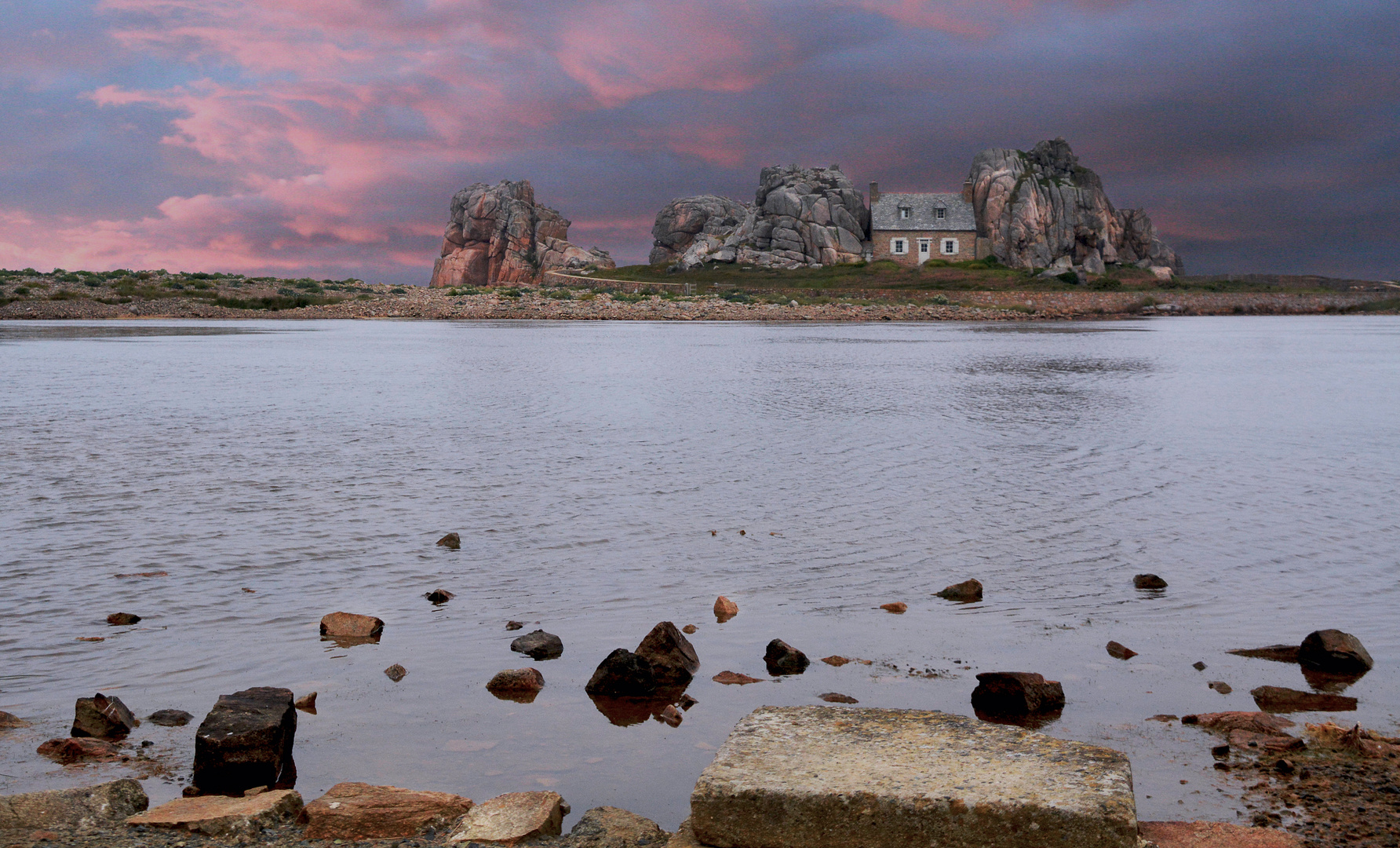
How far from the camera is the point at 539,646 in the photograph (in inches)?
296

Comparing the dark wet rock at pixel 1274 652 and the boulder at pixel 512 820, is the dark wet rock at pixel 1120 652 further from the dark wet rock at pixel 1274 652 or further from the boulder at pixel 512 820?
the boulder at pixel 512 820

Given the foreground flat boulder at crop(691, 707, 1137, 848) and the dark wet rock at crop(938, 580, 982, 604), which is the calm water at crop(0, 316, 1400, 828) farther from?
the foreground flat boulder at crop(691, 707, 1137, 848)

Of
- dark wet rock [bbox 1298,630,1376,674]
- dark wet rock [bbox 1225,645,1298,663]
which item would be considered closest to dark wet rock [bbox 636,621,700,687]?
dark wet rock [bbox 1225,645,1298,663]

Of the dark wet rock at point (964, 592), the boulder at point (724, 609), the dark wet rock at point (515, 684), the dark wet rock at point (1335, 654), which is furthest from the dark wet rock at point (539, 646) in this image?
the dark wet rock at point (1335, 654)

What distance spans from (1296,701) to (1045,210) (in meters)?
132

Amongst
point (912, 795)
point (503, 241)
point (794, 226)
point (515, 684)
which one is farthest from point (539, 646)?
point (503, 241)

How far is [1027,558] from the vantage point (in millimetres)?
10586

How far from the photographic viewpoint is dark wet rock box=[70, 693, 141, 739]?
594 cm

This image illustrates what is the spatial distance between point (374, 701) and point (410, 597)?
7.74 feet

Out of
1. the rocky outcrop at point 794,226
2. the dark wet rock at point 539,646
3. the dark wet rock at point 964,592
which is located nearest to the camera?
the dark wet rock at point 539,646

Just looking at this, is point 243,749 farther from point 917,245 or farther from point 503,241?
point 503,241

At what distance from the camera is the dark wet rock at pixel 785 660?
725 centimetres

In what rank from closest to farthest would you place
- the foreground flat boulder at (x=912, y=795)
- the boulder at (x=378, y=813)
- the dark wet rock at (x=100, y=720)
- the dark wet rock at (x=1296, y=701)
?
1. the foreground flat boulder at (x=912, y=795)
2. the boulder at (x=378, y=813)
3. the dark wet rock at (x=100, y=720)
4. the dark wet rock at (x=1296, y=701)

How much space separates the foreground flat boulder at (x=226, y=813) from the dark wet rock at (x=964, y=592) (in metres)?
5.91
